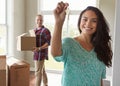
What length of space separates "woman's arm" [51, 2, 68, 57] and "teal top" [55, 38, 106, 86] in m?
0.04

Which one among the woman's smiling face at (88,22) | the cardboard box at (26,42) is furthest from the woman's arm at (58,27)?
the cardboard box at (26,42)

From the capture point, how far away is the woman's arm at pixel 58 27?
101cm

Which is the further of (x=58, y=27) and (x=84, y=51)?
(x=84, y=51)

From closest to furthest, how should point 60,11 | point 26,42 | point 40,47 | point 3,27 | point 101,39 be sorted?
1. point 60,11
2. point 101,39
3. point 26,42
4. point 40,47
5. point 3,27

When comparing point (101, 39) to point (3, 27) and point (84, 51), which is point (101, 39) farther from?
point (3, 27)

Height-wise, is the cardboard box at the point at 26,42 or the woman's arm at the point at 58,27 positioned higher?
the woman's arm at the point at 58,27

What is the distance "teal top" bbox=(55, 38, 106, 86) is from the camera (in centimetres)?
113

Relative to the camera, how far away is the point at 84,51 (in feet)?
3.83

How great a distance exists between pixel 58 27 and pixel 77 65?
23cm

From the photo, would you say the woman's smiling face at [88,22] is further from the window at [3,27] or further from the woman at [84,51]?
the window at [3,27]

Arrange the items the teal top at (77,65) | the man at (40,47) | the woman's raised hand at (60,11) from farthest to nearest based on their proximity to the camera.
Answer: the man at (40,47) < the teal top at (77,65) < the woman's raised hand at (60,11)

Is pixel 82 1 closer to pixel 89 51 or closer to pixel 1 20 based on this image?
pixel 1 20

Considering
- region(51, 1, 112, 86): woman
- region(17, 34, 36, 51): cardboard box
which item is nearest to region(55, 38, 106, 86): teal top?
region(51, 1, 112, 86): woman

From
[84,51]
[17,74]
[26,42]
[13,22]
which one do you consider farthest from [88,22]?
[13,22]
